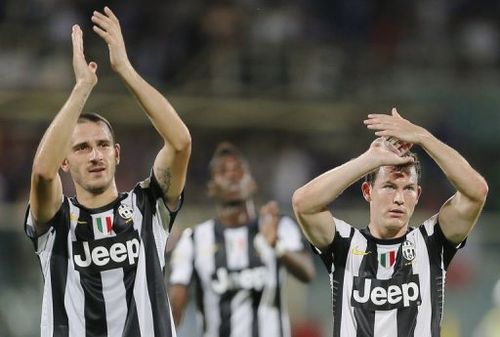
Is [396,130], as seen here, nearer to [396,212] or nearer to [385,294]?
[396,212]

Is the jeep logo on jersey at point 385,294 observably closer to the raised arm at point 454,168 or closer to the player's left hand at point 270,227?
the raised arm at point 454,168

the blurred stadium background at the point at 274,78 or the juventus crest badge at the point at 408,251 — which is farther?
the blurred stadium background at the point at 274,78

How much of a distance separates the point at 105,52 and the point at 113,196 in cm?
1017

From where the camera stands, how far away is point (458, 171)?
20.0ft

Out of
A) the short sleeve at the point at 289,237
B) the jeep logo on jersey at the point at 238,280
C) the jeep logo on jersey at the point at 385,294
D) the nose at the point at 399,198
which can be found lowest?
the jeep logo on jersey at the point at 385,294

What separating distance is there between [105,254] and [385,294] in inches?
57.7

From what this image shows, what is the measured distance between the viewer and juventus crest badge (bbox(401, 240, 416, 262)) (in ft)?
20.9

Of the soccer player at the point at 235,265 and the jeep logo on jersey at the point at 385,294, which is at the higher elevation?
the soccer player at the point at 235,265

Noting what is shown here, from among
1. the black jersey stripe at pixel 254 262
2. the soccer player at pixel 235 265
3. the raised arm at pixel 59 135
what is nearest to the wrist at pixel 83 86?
the raised arm at pixel 59 135

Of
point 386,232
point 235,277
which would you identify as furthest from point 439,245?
point 235,277

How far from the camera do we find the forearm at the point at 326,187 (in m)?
6.15

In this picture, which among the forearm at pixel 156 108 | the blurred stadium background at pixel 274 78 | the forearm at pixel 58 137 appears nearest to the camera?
the forearm at pixel 58 137

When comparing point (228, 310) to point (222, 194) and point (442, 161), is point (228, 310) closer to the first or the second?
point (222, 194)

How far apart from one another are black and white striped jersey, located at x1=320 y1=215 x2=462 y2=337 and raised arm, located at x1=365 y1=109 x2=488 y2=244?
9.8 inches
